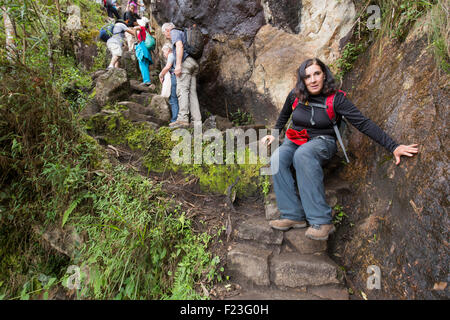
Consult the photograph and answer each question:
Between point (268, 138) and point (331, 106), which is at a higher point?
point (331, 106)

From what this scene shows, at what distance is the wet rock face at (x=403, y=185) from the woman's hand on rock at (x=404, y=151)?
52 mm

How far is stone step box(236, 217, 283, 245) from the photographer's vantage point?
2.61 m

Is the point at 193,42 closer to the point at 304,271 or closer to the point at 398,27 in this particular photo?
the point at 398,27

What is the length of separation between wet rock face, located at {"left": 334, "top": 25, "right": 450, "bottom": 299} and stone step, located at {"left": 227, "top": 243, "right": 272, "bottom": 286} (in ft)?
2.97

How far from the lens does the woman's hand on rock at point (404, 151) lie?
2055 mm

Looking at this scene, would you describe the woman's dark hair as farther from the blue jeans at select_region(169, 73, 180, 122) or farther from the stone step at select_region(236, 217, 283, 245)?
the blue jeans at select_region(169, 73, 180, 122)

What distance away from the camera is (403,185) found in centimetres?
211

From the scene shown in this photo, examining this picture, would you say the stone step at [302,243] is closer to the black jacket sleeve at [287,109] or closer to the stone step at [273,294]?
the stone step at [273,294]

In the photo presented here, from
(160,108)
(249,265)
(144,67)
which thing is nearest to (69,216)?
(249,265)

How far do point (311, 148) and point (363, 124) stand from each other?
0.58 metres

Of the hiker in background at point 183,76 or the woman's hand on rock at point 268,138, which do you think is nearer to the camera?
the woman's hand on rock at point 268,138

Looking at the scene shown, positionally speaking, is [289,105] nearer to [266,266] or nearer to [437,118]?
[437,118]

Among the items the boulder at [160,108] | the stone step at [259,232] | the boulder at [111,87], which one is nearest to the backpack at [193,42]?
the boulder at [160,108]

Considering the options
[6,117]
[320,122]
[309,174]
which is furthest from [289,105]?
[6,117]
